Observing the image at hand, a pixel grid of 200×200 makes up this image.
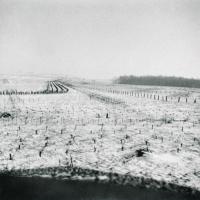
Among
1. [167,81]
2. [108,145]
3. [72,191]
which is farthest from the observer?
[167,81]

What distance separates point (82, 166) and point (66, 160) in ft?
3.02

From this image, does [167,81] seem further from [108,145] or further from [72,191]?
[72,191]

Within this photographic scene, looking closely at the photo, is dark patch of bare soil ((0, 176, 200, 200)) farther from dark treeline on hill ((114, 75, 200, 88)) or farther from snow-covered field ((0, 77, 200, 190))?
dark treeline on hill ((114, 75, 200, 88))

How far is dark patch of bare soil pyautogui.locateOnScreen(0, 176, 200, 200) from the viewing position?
285 inches

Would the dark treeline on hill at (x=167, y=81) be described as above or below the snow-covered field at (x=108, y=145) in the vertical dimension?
above

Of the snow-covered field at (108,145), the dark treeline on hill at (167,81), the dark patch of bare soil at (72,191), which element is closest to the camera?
the dark patch of bare soil at (72,191)

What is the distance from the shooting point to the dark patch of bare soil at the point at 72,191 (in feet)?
23.8

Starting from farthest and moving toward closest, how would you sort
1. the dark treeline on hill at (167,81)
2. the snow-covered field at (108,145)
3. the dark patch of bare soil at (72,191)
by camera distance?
the dark treeline on hill at (167,81), the snow-covered field at (108,145), the dark patch of bare soil at (72,191)

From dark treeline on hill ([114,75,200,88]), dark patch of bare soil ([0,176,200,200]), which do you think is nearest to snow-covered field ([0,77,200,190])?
dark patch of bare soil ([0,176,200,200])

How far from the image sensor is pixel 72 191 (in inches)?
299

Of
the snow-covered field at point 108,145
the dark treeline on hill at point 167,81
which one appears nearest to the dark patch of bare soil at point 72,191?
the snow-covered field at point 108,145

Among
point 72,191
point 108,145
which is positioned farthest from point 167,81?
point 72,191

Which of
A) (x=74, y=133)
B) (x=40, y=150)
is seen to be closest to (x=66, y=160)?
(x=40, y=150)

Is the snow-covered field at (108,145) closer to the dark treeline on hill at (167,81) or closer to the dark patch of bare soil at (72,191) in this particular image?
the dark patch of bare soil at (72,191)
